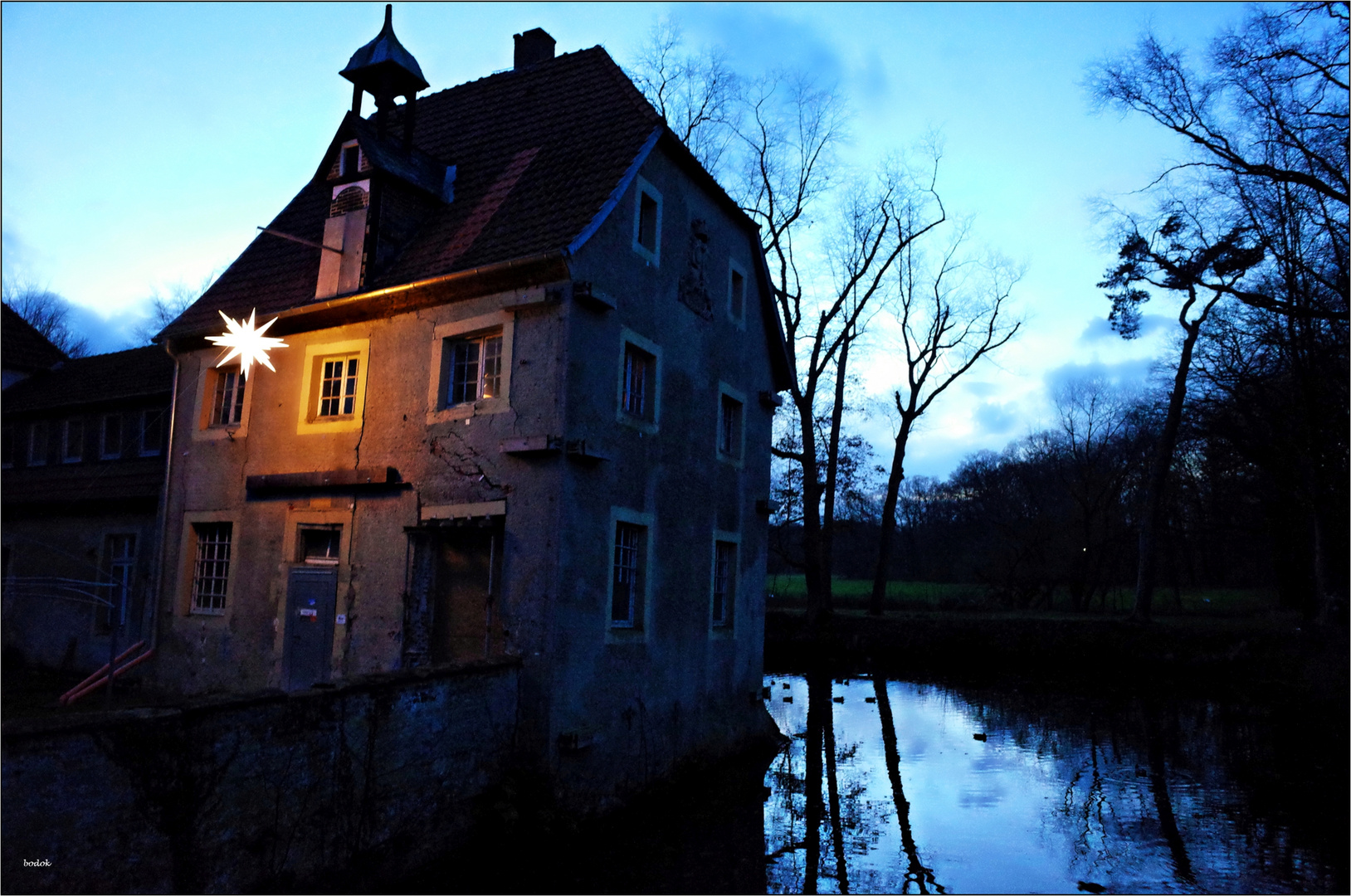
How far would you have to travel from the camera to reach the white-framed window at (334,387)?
44.4 ft

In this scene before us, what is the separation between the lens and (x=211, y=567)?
15.0m

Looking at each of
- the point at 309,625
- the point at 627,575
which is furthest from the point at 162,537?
the point at 627,575

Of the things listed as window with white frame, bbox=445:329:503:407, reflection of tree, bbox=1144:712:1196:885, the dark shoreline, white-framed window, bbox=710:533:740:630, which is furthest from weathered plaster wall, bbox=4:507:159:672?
the dark shoreline

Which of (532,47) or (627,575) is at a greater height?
(532,47)

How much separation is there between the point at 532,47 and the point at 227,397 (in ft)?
29.7

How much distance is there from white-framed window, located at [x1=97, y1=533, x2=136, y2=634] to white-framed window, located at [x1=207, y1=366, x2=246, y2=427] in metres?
4.12

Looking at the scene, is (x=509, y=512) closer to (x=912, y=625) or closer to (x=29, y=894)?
(x=29, y=894)

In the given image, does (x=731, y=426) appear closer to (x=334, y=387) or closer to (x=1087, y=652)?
(x=334, y=387)

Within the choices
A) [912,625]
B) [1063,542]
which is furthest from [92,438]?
[1063,542]

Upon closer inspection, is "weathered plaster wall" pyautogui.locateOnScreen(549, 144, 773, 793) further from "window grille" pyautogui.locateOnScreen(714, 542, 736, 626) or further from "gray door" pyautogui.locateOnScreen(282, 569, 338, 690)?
"gray door" pyautogui.locateOnScreen(282, 569, 338, 690)

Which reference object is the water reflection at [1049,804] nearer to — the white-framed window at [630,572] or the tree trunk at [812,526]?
the white-framed window at [630,572]

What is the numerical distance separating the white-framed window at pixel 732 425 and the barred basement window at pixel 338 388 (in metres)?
6.13

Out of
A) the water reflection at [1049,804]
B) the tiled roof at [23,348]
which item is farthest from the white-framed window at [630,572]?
the tiled roof at [23,348]

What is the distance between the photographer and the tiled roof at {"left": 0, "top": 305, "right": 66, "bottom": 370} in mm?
23094
